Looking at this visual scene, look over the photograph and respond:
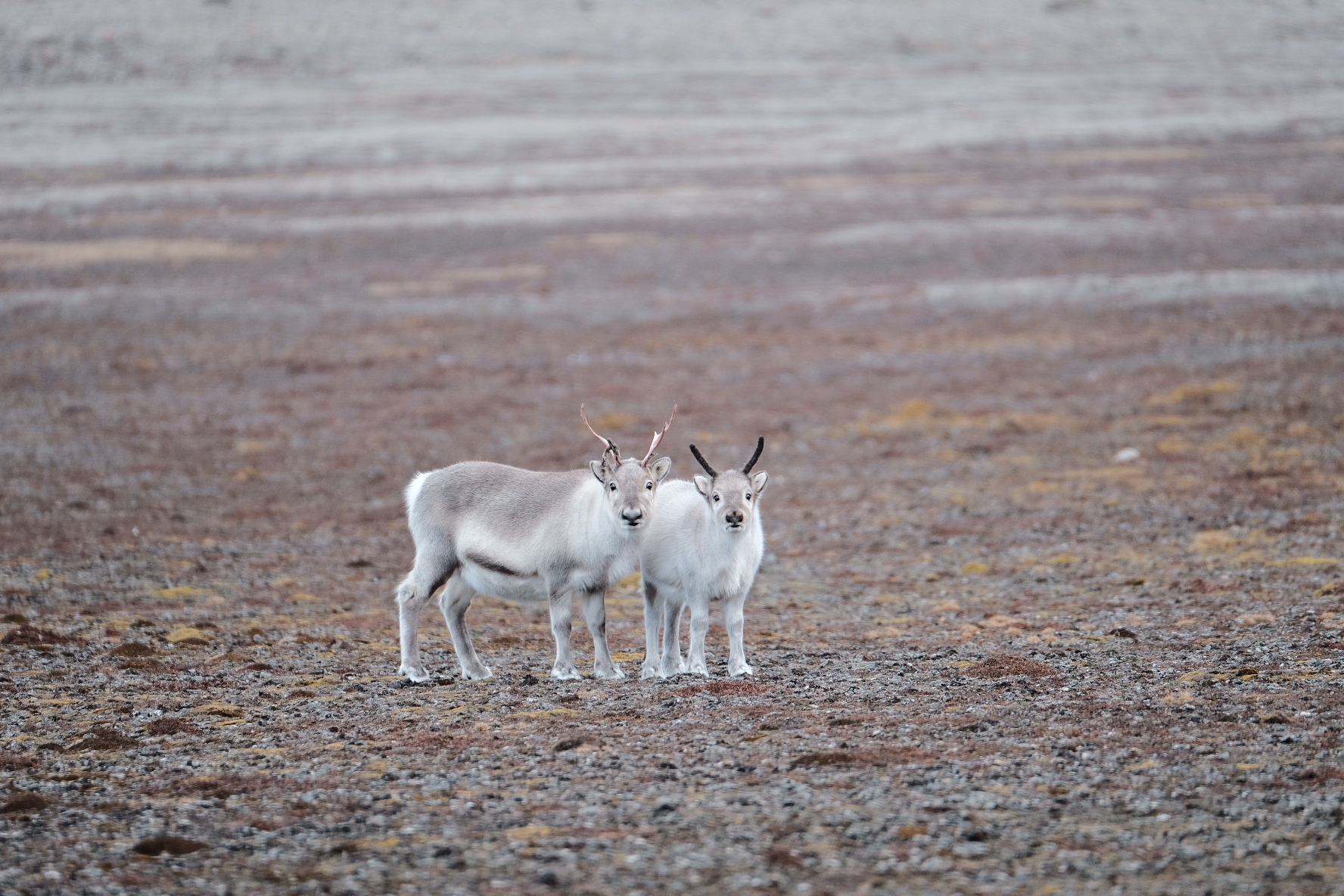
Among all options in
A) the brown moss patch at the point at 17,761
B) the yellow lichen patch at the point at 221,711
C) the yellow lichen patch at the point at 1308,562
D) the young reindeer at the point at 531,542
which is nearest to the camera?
the brown moss patch at the point at 17,761

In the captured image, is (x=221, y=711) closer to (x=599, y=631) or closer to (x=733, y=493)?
(x=599, y=631)

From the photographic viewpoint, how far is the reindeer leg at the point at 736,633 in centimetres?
1306

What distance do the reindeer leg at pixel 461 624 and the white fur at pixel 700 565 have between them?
63.1 inches

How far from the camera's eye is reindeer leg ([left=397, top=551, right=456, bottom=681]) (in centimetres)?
1320

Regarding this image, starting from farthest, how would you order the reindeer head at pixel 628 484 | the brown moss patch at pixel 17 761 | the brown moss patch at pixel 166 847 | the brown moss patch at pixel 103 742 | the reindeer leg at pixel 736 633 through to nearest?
the reindeer leg at pixel 736 633, the reindeer head at pixel 628 484, the brown moss patch at pixel 103 742, the brown moss patch at pixel 17 761, the brown moss patch at pixel 166 847

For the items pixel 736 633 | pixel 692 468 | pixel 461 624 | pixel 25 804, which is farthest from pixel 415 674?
pixel 692 468

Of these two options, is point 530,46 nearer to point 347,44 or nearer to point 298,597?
point 347,44

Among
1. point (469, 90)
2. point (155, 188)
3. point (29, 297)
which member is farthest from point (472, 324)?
point (469, 90)

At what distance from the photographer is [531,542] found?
1291cm

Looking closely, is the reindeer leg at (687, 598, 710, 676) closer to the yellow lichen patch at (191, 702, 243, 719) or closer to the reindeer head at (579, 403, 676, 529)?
the reindeer head at (579, 403, 676, 529)

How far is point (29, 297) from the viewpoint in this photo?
40.2 meters

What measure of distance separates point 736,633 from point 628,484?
181 centimetres

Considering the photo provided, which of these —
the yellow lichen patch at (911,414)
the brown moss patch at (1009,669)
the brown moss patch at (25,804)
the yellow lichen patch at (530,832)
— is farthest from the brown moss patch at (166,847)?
the yellow lichen patch at (911,414)

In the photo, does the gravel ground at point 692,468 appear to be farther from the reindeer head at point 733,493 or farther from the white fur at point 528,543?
the reindeer head at point 733,493
